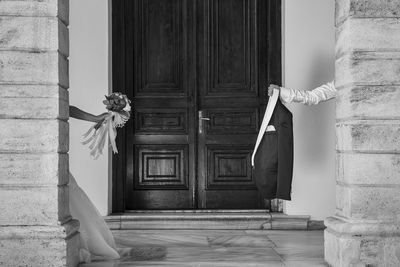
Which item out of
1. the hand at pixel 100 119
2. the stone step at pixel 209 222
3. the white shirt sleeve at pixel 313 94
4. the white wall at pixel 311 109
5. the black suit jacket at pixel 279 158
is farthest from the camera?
the white wall at pixel 311 109

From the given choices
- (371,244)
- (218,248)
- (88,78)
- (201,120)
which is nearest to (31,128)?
(218,248)

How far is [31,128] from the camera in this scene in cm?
492

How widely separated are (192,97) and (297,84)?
4.16ft

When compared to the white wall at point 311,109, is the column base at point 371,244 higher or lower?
lower

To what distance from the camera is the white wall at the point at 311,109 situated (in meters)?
7.75

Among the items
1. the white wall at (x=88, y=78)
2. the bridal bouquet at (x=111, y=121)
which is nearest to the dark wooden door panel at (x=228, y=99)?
the white wall at (x=88, y=78)

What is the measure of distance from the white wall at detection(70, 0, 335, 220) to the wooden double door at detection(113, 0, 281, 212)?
44cm

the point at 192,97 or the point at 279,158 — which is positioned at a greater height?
the point at 192,97

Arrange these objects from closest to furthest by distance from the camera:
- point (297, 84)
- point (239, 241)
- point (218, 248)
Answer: point (218, 248), point (239, 241), point (297, 84)

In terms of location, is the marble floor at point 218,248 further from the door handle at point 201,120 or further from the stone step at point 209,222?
the door handle at point 201,120

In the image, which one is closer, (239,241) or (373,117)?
(373,117)

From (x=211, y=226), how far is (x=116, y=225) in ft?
3.42

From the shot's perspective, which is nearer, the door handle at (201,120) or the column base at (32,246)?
the column base at (32,246)

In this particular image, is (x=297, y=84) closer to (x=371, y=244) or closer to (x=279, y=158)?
(x=279, y=158)
